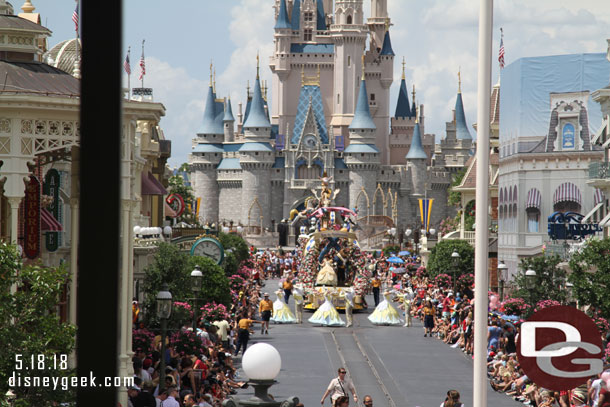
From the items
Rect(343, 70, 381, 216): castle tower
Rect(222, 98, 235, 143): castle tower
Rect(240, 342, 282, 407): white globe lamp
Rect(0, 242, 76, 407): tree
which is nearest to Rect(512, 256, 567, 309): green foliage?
Rect(0, 242, 76, 407): tree

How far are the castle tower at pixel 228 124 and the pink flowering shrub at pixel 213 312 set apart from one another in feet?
325

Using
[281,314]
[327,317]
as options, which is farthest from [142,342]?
[281,314]

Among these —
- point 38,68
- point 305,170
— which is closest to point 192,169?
point 305,170

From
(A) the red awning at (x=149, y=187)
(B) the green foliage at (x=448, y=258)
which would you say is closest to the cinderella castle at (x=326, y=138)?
(B) the green foliage at (x=448, y=258)

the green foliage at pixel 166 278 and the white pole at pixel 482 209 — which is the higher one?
the white pole at pixel 482 209

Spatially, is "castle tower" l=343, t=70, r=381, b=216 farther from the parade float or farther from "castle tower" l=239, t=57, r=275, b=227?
the parade float

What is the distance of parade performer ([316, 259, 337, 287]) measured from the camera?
120 ft

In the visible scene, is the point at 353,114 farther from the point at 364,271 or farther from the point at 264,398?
the point at 264,398

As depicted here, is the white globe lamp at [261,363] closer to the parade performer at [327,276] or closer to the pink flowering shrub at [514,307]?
the pink flowering shrub at [514,307]

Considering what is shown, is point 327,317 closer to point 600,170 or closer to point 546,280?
point 546,280

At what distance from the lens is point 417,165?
4781 inches

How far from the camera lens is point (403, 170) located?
12175 cm

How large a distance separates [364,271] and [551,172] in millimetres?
8949

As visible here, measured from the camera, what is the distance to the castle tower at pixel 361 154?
385 ft
